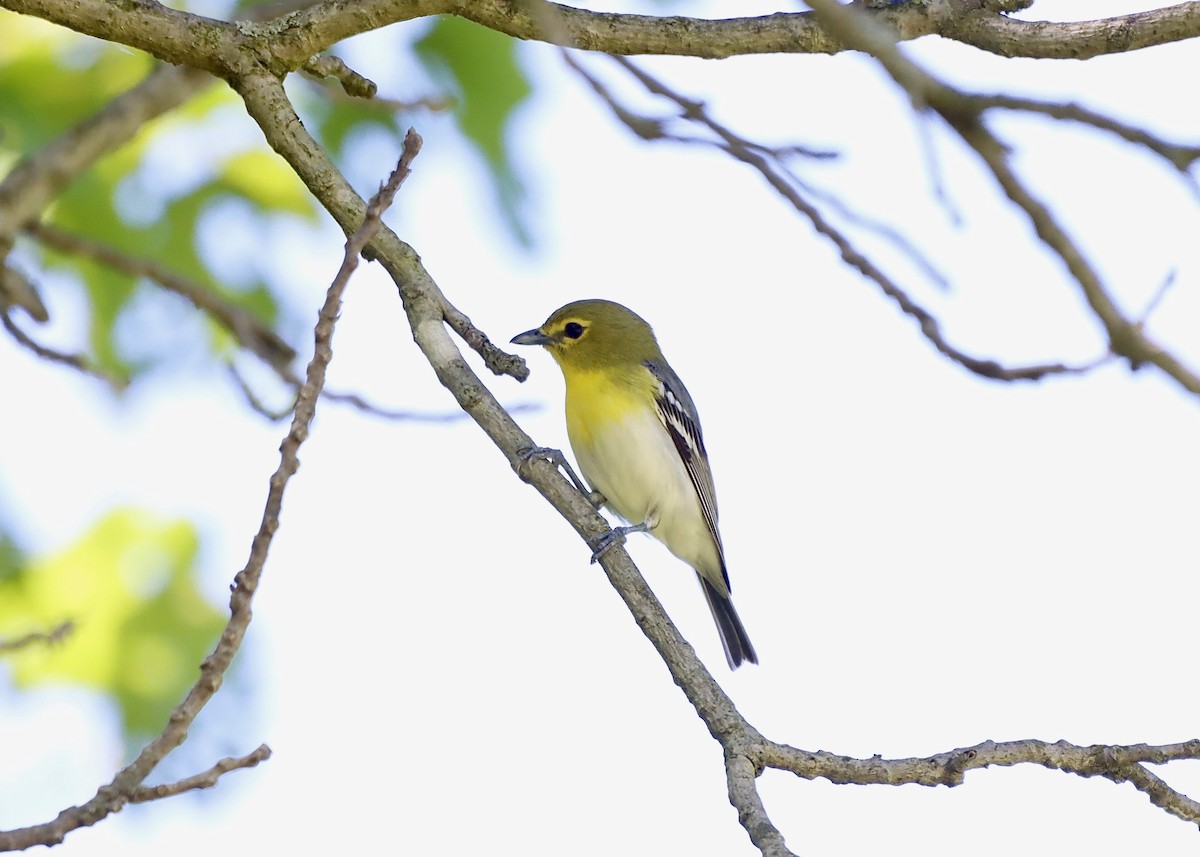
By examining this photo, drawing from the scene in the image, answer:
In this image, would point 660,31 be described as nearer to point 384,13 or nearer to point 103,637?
point 384,13

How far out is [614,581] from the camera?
3.72m

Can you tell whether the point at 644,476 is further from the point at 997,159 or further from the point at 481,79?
the point at 997,159

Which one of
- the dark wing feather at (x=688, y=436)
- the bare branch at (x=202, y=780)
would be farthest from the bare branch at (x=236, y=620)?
the dark wing feather at (x=688, y=436)

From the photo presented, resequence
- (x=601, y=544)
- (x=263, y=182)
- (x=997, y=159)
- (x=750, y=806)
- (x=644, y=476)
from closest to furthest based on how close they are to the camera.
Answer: (x=997, y=159)
(x=750, y=806)
(x=601, y=544)
(x=263, y=182)
(x=644, y=476)

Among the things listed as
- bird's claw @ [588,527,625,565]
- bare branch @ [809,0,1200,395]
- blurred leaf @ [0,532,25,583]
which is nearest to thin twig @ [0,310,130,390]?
blurred leaf @ [0,532,25,583]

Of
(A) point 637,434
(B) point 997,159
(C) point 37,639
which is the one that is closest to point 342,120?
(A) point 637,434

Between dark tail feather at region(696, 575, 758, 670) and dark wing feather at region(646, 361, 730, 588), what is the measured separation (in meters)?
0.25

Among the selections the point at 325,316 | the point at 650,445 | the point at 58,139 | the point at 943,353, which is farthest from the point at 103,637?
the point at 943,353

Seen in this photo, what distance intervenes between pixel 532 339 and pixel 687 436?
0.86 meters

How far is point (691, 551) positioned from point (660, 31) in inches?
147

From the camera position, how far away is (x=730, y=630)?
717 centimetres

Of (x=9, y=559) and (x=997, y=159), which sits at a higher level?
(x=9, y=559)

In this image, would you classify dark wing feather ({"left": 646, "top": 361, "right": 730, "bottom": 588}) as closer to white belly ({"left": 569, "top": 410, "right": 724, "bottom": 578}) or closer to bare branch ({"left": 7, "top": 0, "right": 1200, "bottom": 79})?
white belly ({"left": 569, "top": 410, "right": 724, "bottom": 578})

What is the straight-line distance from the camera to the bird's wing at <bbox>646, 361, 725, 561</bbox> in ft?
21.9
